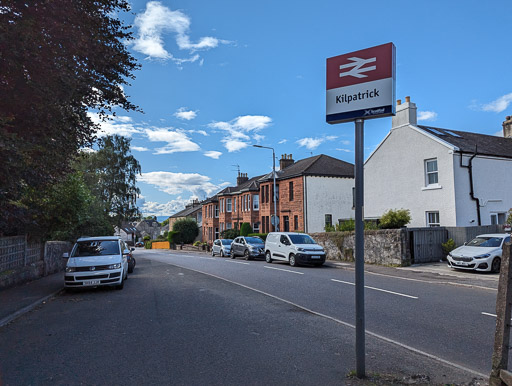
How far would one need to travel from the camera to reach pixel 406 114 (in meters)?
24.5

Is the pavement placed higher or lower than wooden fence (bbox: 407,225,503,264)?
lower

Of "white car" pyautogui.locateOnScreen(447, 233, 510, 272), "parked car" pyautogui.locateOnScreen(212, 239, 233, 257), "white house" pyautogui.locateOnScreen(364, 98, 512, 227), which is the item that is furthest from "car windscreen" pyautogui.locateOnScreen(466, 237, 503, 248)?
"parked car" pyautogui.locateOnScreen(212, 239, 233, 257)

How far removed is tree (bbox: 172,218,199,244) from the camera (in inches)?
2478

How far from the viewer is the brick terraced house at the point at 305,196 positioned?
34.9m

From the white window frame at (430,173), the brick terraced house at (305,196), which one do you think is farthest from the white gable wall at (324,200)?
the white window frame at (430,173)

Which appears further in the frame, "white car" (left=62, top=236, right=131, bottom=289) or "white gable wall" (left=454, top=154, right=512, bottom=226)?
"white gable wall" (left=454, top=154, right=512, bottom=226)

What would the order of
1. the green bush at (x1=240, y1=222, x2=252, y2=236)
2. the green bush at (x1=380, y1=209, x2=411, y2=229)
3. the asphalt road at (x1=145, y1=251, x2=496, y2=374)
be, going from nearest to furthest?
the asphalt road at (x1=145, y1=251, x2=496, y2=374) < the green bush at (x1=380, y1=209, x2=411, y2=229) < the green bush at (x1=240, y1=222, x2=252, y2=236)

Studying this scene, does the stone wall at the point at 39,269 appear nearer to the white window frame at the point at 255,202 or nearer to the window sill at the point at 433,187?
the window sill at the point at 433,187

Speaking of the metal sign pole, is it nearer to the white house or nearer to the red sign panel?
the red sign panel

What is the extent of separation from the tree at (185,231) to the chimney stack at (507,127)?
46.9 metres

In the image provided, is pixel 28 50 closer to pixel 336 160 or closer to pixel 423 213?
pixel 423 213

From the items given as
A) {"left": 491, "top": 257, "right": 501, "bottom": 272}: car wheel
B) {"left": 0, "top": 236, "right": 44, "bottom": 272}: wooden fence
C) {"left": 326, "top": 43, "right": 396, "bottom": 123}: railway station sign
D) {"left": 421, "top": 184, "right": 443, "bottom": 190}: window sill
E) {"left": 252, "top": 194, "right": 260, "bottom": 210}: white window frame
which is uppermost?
{"left": 252, "top": 194, "right": 260, "bottom": 210}: white window frame

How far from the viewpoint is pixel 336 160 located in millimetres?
40938

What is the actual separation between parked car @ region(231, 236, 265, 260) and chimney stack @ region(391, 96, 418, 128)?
39.6 feet
